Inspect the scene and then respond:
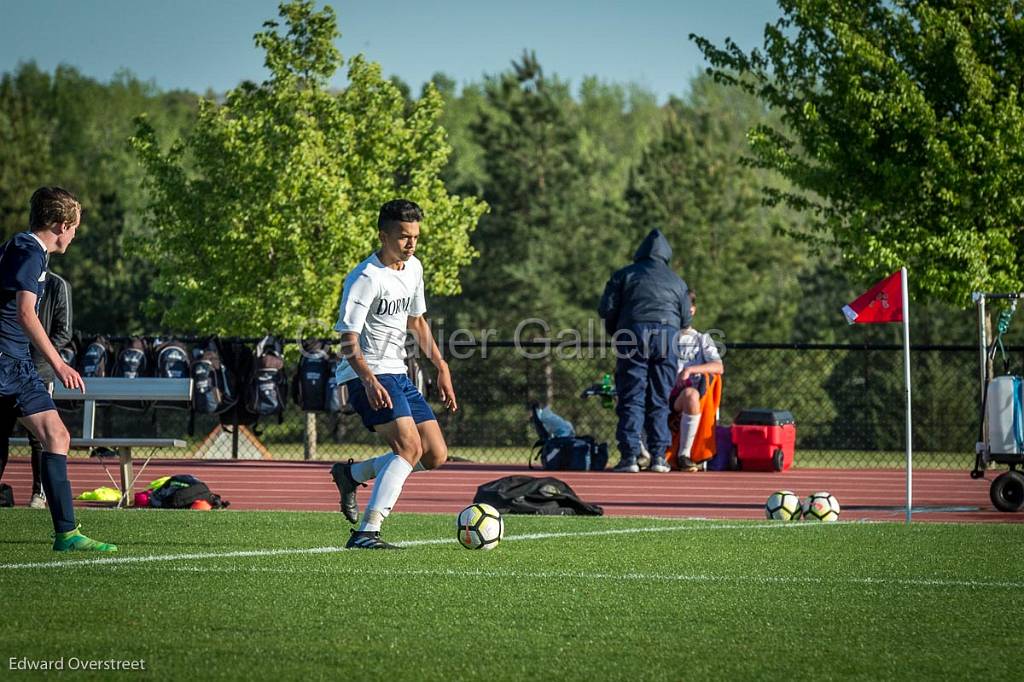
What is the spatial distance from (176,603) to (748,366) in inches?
1160

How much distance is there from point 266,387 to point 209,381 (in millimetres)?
785

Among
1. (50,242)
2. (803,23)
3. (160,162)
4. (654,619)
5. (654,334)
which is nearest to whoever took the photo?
(654,619)

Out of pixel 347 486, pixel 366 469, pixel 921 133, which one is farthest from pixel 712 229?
pixel 366 469

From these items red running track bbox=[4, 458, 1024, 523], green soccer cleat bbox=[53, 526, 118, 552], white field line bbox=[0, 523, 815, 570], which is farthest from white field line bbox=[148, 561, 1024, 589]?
red running track bbox=[4, 458, 1024, 523]

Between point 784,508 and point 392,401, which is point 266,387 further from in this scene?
point 392,401

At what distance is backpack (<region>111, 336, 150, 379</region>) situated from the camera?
18891mm

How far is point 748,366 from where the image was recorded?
3453cm

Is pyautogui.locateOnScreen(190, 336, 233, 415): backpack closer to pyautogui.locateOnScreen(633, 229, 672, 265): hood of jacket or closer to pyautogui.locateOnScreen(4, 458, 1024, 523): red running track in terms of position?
pyautogui.locateOnScreen(4, 458, 1024, 523): red running track

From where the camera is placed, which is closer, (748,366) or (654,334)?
(654,334)

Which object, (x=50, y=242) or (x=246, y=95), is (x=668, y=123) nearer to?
(x=246, y=95)

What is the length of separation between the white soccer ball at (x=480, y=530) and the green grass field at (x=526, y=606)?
0.35ft

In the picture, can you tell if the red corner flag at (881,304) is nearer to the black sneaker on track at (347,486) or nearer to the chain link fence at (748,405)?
the black sneaker on track at (347,486)

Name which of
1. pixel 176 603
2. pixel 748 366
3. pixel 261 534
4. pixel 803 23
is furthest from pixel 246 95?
pixel 176 603

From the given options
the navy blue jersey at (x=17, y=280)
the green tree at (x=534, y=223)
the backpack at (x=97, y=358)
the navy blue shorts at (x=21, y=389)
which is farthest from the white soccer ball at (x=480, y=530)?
the green tree at (x=534, y=223)
